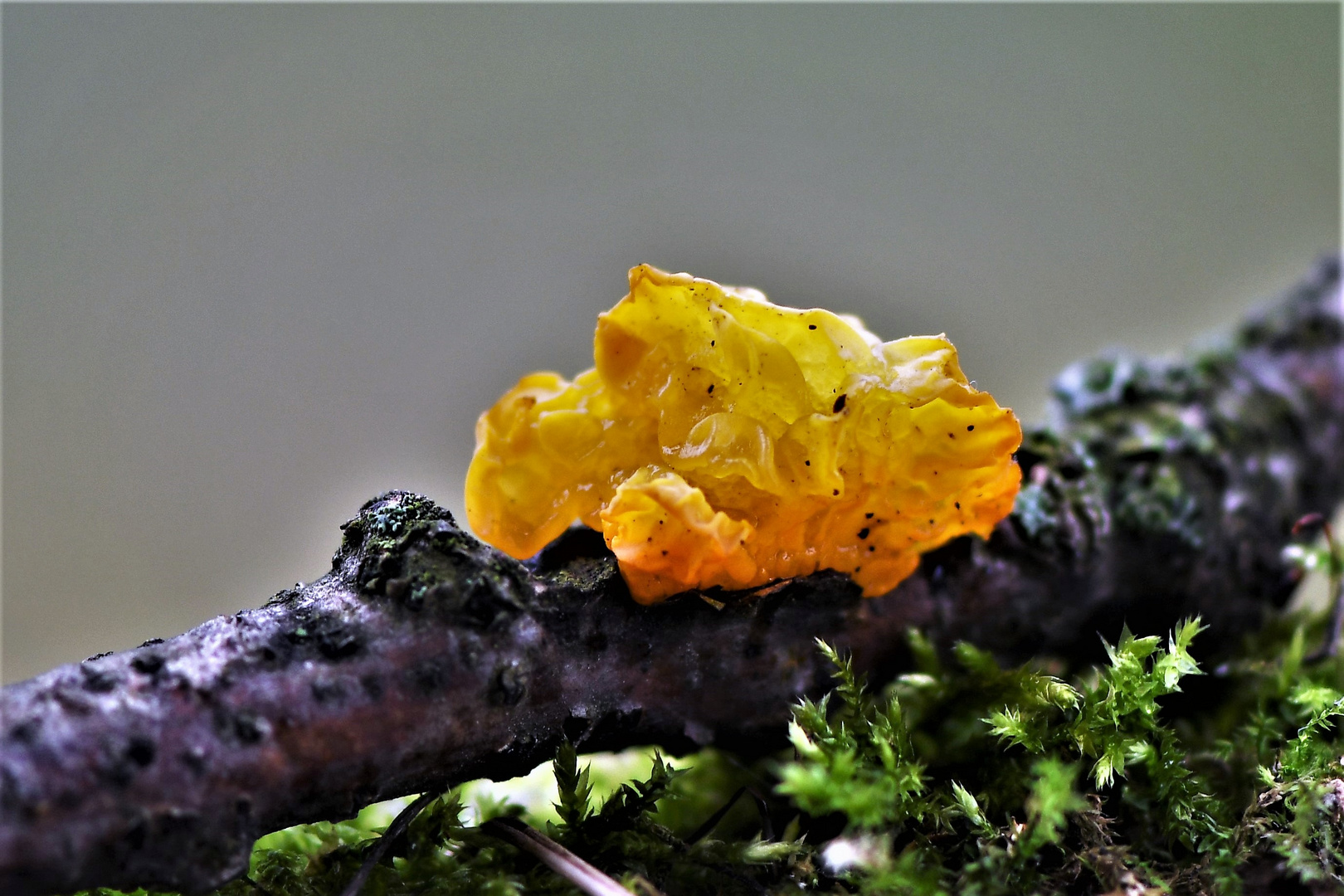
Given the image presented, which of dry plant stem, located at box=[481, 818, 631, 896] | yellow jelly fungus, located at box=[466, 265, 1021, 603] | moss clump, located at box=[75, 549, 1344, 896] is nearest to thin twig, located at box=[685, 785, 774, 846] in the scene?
moss clump, located at box=[75, 549, 1344, 896]

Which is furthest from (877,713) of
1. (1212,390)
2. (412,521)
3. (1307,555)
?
(1212,390)

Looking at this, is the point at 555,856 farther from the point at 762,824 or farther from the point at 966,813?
the point at 966,813

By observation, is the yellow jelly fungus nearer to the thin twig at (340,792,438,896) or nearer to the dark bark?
the dark bark

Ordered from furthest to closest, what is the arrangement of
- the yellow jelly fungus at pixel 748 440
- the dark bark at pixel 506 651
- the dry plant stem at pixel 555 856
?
the yellow jelly fungus at pixel 748 440
the dry plant stem at pixel 555 856
the dark bark at pixel 506 651

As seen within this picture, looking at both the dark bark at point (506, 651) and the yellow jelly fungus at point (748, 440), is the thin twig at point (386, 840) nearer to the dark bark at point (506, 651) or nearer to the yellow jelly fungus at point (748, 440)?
the dark bark at point (506, 651)

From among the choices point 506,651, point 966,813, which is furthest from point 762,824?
point 506,651

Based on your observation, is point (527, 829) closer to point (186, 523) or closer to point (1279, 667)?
point (1279, 667)

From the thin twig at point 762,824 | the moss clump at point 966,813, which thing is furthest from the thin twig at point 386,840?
the thin twig at point 762,824
